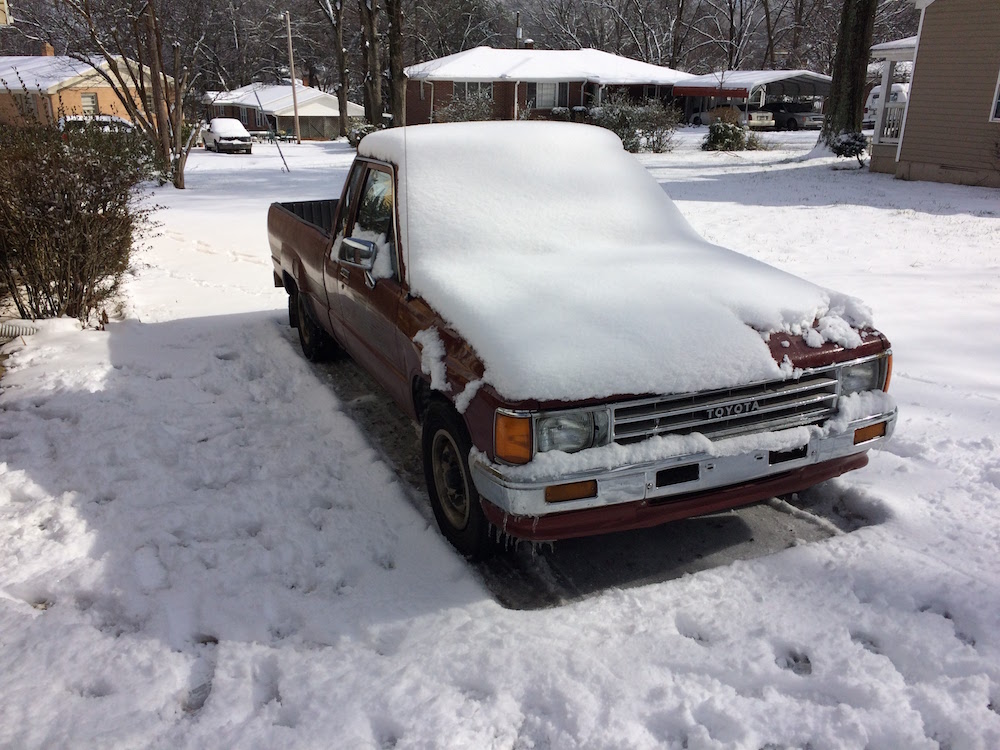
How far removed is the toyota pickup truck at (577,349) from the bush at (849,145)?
1737 cm

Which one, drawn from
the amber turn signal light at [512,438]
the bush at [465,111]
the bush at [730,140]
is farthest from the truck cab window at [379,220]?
the bush at [465,111]

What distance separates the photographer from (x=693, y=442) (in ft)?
9.76

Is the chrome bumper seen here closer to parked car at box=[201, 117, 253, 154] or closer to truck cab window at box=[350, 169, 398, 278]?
truck cab window at box=[350, 169, 398, 278]

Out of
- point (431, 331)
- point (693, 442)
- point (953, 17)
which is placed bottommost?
point (693, 442)

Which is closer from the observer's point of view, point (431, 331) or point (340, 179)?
point (431, 331)

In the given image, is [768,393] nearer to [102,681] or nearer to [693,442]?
[693,442]

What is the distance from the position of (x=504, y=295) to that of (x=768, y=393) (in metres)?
1.22

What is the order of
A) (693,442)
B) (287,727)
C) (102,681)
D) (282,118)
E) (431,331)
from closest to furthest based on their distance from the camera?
(287,727)
(102,681)
(693,442)
(431,331)
(282,118)

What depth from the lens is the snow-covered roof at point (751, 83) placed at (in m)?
40.0

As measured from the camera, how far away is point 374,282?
411 centimetres

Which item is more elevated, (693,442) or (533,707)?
(693,442)

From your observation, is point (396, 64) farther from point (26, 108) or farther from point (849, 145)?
point (26, 108)

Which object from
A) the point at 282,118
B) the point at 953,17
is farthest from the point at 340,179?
the point at 282,118

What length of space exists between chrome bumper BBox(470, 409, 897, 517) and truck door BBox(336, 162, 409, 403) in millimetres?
1122
